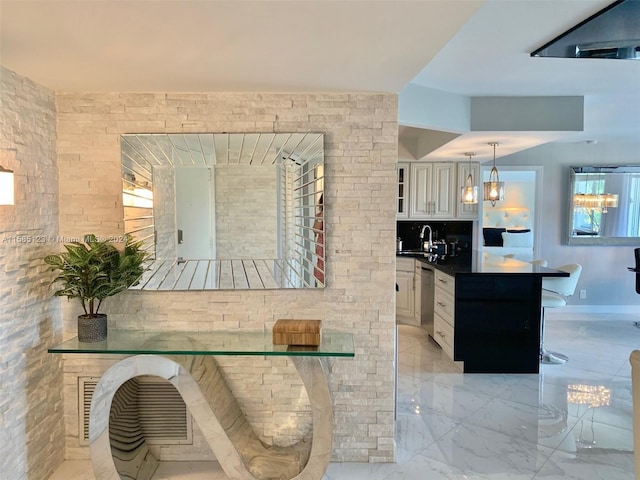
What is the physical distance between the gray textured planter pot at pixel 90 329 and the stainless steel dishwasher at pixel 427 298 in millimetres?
3709

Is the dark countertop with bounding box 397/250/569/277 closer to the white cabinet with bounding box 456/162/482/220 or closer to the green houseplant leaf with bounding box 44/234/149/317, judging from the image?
the white cabinet with bounding box 456/162/482/220

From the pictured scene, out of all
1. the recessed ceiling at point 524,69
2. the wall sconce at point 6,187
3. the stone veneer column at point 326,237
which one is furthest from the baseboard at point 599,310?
the wall sconce at point 6,187

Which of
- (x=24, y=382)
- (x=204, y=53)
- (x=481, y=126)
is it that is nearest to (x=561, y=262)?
(x=481, y=126)

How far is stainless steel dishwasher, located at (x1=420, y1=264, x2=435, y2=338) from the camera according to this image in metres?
4.89

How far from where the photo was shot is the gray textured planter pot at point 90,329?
208 cm

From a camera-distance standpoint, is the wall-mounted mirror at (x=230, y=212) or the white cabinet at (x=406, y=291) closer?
the wall-mounted mirror at (x=230, y=212)

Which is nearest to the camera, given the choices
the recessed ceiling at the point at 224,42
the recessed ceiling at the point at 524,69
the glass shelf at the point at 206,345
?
the recessed ceiling at the point at 224,42

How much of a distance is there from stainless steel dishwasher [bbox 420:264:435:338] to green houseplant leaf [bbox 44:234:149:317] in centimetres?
358

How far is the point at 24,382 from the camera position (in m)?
2.06

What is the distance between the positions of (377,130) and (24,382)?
2.35 m

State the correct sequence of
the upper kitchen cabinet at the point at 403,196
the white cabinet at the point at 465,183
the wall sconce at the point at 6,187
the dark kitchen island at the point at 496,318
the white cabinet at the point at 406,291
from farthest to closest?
1. the upper kitchen cabinet at the point at 403,196
2. the white cabinet at the point at 465,183
3. the white cabinet at the point at 406,291
4. the dark kitchen island at the point at 496,318
5. the wall sconce at the point at 6,187

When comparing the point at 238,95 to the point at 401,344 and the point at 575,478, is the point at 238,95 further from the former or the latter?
the point at 401,344

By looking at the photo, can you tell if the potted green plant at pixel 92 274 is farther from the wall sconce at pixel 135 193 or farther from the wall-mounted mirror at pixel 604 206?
the wall-mounted mirror at pixel 604 206

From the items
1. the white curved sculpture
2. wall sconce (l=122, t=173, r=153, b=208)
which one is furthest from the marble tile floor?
wall sconce (l=122, t=173, r=153, b=208)
